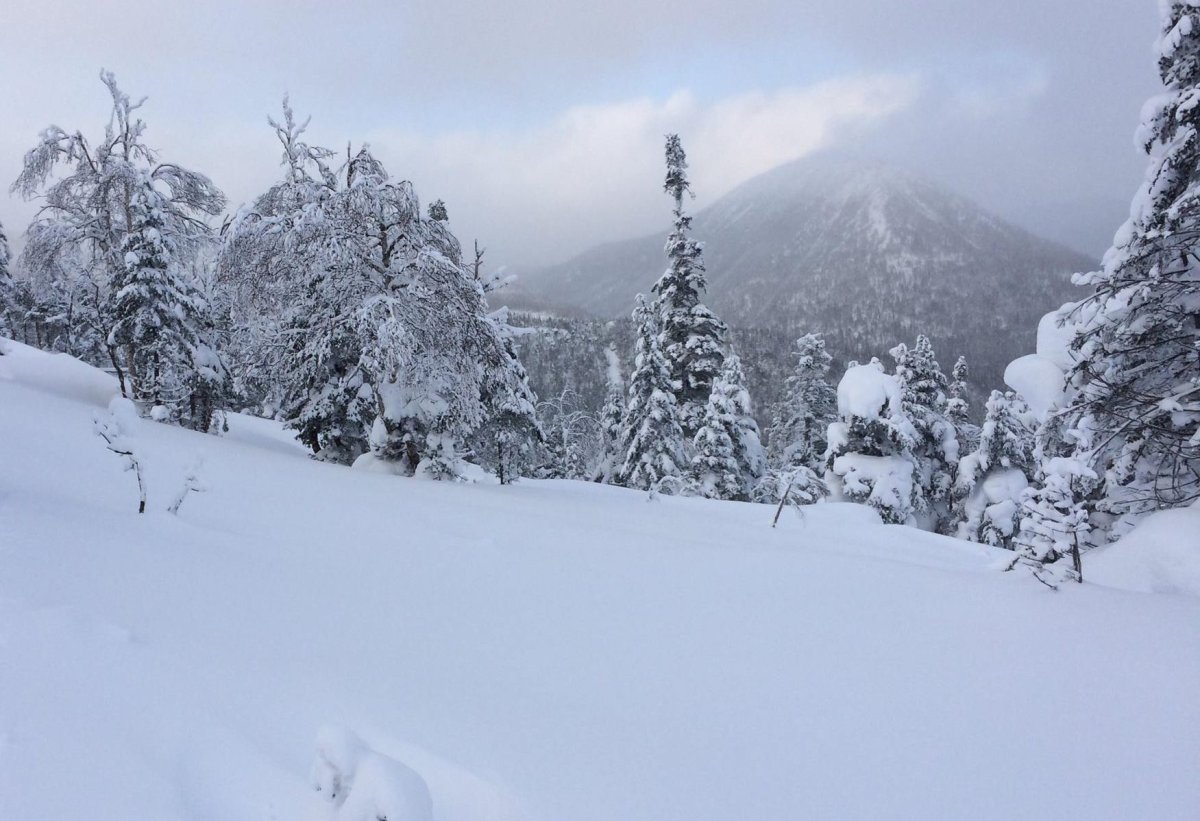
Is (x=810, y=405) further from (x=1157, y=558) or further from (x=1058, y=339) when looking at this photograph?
(x=1157, y=558)

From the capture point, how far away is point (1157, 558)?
236 inches

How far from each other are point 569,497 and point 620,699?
32.0ft

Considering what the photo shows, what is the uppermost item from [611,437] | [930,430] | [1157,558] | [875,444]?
[930,430]

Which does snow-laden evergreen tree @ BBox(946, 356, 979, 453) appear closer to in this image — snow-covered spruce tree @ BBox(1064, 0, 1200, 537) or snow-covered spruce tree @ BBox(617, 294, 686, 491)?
snow-covered spruce tree @ BBox(617, 294, 686, 491)

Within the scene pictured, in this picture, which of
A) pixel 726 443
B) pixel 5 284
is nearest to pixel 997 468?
pixel 726 443

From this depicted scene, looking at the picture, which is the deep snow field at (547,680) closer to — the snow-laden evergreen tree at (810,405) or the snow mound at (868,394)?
the snow mound at (868,394)

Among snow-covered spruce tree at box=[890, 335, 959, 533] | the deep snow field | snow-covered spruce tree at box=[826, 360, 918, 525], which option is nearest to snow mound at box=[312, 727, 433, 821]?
the deep snow field

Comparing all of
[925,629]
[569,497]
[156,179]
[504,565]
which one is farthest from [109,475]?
[156,179]

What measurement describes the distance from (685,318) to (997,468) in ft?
42.9

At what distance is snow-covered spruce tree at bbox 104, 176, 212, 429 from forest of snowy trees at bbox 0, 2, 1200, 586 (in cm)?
6

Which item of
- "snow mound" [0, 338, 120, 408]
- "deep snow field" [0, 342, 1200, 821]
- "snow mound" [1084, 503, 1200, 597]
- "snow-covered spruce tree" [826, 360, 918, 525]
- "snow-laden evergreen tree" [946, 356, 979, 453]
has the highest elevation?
"snow-laden evergreen tree" [946, 356, 979, 453]

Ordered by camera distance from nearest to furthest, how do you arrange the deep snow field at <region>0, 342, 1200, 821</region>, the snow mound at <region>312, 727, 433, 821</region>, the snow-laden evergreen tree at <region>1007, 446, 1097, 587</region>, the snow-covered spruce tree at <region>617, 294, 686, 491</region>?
1. the snow mound at <region>312, 727, 433, 821</region>
2. the deep snow field at <region>0, 342, 1200, 821</region>
3. the snow-laden evergreen tree at <region>1007, 446, 1097, 587</region>
4. the snow-covered spruce tree at <region>617, 294, 686, 491</region>

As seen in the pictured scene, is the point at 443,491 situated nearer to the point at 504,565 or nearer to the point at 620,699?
the point at 504,565

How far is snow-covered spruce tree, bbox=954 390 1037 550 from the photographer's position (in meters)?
20.9
